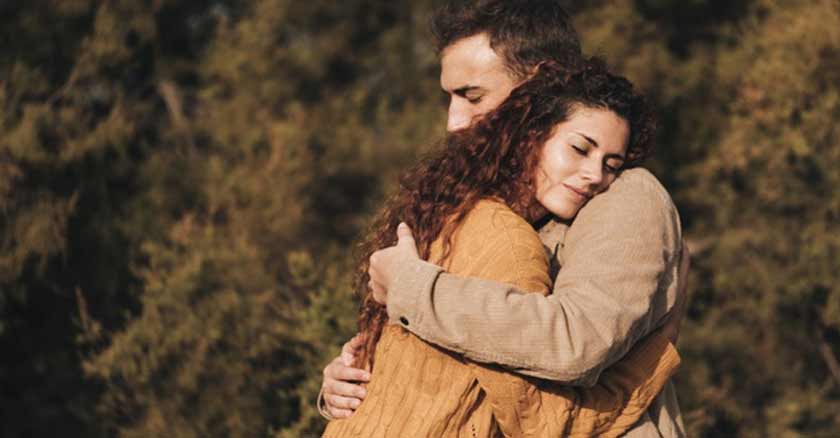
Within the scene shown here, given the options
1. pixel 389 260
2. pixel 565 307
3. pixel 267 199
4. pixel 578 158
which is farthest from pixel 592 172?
pixel 267 199

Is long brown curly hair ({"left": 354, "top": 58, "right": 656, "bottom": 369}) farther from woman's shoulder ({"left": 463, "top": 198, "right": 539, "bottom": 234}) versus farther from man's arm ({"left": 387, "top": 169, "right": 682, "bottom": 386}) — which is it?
man's arm ({"left": 387, "top": 169, "right": 682, "bottom": 386})

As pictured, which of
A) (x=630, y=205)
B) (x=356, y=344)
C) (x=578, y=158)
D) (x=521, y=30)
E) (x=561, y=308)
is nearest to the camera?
(x=561, y=308)

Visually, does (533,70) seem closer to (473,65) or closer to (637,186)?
(473,65)

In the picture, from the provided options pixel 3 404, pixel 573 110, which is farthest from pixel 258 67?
pixel 573 110

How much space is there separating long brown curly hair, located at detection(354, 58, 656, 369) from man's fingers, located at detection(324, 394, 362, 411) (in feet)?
0.36

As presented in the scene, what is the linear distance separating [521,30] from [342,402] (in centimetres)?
112

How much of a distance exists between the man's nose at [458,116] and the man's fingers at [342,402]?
31.2 inches

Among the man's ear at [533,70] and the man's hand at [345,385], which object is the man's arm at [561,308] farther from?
the man's ear at [533,70]

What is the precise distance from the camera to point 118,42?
28.1 ft

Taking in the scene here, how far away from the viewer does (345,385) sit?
2555 mm

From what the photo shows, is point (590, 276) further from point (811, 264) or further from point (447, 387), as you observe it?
point (811, 264)

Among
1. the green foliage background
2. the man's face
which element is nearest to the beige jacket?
the man's face

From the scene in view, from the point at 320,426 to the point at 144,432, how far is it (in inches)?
58.7

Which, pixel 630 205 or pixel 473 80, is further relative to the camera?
pixel 473 80
